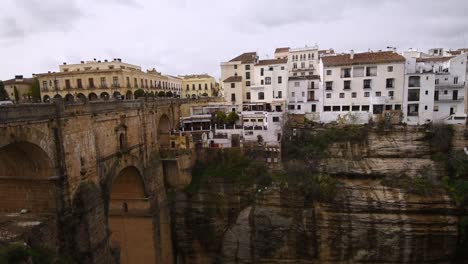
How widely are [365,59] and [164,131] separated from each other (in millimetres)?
18997

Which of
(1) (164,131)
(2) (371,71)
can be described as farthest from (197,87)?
(2) (371,71)

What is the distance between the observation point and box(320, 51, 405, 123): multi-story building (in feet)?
84.8

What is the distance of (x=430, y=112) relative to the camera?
25.5 meters

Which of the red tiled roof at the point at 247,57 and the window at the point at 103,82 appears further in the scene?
the red tiled roof at the point at 247,57

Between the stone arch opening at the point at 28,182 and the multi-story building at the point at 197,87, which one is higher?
the multi-story building at the point at 197,87

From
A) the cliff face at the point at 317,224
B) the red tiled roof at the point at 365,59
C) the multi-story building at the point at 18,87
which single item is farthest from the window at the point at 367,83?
the multi-story building at the point at 18,87

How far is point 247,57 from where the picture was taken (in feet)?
108

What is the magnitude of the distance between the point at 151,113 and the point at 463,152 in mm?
23322

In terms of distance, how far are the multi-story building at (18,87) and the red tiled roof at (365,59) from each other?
31115mm

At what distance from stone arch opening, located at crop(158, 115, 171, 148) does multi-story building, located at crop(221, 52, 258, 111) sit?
28.7 feet

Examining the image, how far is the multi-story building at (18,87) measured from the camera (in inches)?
1197

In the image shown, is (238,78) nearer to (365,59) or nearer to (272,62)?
(272,62)

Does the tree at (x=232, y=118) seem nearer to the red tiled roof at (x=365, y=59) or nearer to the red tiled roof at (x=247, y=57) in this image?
the red tiled roof at (x=247, y=57)

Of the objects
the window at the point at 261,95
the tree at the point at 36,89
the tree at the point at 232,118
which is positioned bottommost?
the tree at the point at 232,118
